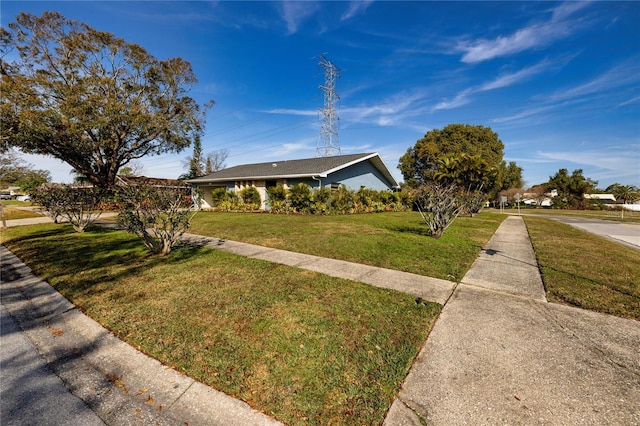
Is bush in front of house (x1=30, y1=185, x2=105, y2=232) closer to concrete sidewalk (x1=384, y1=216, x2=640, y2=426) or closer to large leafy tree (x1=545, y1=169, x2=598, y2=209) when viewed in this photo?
concrete sidewalk (x1=384, y1=216, x2=640, y2=426)

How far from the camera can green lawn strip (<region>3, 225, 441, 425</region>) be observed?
84.2 inches

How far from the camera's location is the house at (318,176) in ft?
58.6

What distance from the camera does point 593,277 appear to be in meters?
4.95

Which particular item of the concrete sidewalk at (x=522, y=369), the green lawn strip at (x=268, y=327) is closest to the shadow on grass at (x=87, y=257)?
the green lawn strip at (x=268, y=327)

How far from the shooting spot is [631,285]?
4555mm

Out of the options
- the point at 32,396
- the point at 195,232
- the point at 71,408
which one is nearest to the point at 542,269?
the point at 71,408

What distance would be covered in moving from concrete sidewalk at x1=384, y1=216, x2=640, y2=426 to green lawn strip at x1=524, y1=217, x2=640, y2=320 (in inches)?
19.0

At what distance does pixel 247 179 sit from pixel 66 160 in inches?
498

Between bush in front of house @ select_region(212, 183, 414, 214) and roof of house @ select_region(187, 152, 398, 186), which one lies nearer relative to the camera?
bush in front of house @ select_region(212, 183, 414, 214)

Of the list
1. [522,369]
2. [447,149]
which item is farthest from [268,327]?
[447,149]

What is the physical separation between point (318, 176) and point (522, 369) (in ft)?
49.5

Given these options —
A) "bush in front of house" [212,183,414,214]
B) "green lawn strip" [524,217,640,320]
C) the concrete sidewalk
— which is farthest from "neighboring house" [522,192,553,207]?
the concrete sidewalk

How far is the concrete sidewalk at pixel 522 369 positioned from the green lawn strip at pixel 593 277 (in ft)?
1.59

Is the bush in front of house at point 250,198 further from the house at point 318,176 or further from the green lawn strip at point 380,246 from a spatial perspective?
the green lawn strip at point 380,246
